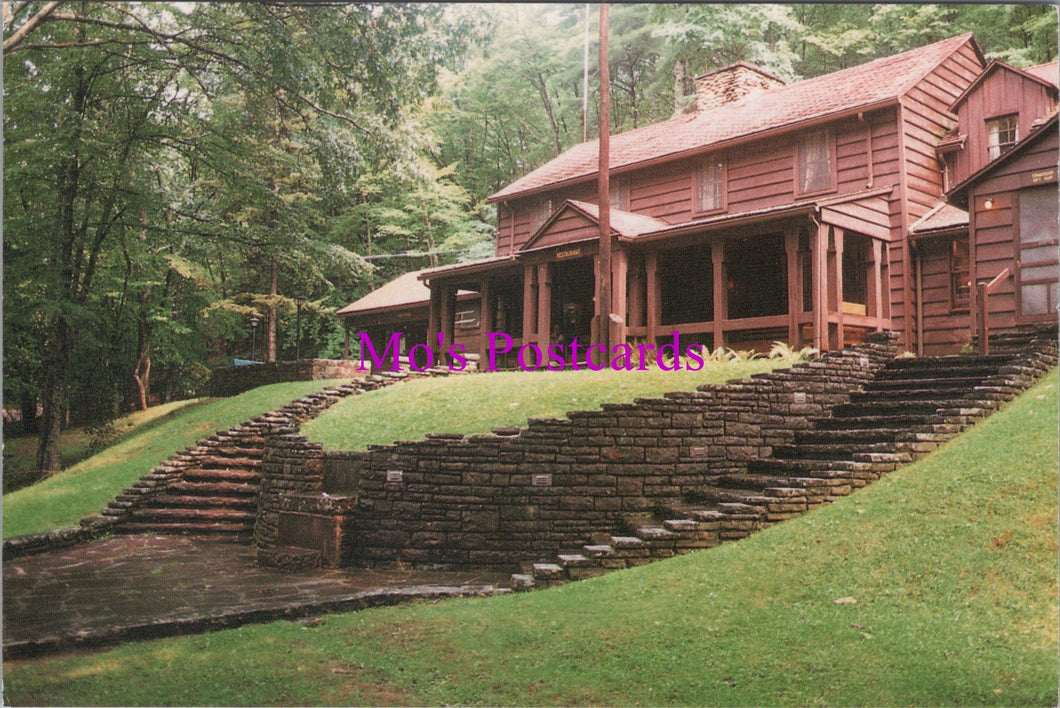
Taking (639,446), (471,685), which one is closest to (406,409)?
(639,446)

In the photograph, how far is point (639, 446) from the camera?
27.2 feet

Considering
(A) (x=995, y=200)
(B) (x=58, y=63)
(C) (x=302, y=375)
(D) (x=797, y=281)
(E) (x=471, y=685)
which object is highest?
(B) (x=58, y=63)

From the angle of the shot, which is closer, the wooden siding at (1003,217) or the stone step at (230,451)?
the wooden siding at (1003,217)

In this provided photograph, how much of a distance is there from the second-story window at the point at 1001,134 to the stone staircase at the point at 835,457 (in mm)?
5356

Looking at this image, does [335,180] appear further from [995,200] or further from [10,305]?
[995,200]

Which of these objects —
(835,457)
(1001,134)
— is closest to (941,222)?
(1001,134)

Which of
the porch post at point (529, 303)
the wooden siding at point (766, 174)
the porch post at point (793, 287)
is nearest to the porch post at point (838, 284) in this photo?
the porch post at point (793, 287)

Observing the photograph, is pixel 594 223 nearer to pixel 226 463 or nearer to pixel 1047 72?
pixel 226 463

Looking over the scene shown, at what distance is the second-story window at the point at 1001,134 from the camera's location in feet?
43.5

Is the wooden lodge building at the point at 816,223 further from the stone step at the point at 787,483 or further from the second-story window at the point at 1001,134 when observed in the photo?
the stone step at the point at 787,483

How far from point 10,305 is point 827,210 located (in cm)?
1044

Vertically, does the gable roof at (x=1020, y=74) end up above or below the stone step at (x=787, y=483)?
above

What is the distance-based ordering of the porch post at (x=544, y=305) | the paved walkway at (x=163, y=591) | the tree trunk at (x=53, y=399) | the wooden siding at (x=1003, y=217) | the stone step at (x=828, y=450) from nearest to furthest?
the paved walkway at (x=163, y=591) < the tree trunk at (x=53, y=399) < the stone step at (x=828, y=450) < the wooden siding at (x=1003, y=217) < the porch post at (x=544, y=305)

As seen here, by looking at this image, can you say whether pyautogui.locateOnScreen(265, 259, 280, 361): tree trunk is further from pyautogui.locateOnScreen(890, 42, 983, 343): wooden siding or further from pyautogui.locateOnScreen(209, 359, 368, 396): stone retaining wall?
pyautogui.locateOnScreen(890, 42, 983, 343): wooden siding
